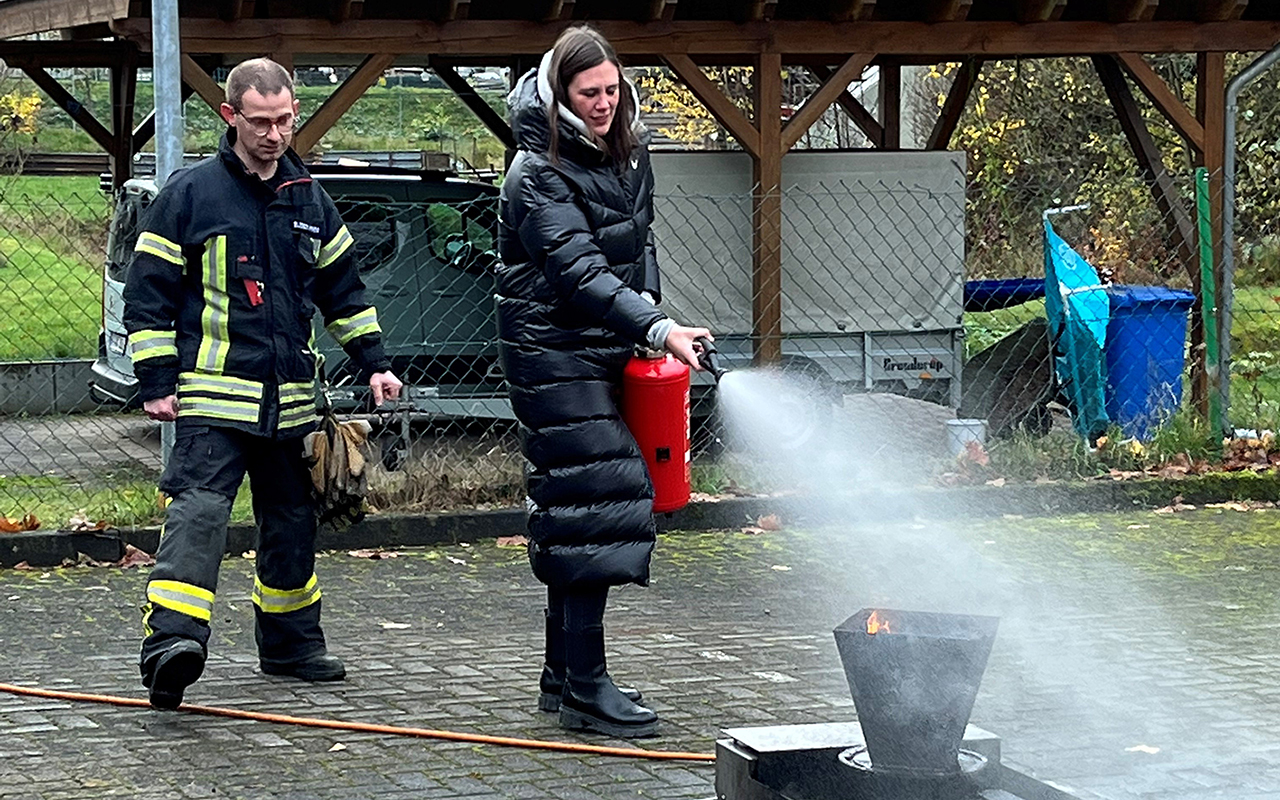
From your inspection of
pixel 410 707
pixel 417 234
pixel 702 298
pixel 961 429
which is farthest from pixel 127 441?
pixel 410 707

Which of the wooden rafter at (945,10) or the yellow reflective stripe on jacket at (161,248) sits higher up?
the wooden rafter at (945,10)

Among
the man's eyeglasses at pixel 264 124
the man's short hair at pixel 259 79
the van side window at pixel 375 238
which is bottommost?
the van side window at pixel 375 238

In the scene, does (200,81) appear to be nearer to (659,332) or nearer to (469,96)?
(469,96)

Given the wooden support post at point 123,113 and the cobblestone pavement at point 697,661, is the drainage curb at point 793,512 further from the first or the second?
the wooden support post at point 123,113

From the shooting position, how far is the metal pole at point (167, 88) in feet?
26.7

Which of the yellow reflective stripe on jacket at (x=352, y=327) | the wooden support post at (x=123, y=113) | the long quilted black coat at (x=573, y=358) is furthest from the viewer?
the wooden support post at (x=123, y=113)

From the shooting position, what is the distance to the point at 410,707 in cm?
575

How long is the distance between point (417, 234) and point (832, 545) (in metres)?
4.05

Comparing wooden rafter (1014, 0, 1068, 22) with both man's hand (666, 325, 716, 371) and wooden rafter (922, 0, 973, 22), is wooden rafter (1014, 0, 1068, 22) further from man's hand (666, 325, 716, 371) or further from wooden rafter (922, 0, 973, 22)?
man's hand (666, 325, 716, 371)

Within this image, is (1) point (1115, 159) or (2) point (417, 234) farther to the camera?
(1) point (1115, 159)

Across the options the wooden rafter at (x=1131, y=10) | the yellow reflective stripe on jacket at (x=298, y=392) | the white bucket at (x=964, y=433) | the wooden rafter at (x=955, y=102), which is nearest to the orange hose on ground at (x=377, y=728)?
the yellow reflective stripe on jacket at (x=298, y=392)

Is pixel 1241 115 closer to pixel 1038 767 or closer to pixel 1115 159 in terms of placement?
pixel 1115 159

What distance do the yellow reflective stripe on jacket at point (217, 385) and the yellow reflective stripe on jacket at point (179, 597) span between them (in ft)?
1.96

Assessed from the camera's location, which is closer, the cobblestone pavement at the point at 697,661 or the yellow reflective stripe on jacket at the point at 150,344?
the cobblestone pavement at the point at 697,661
